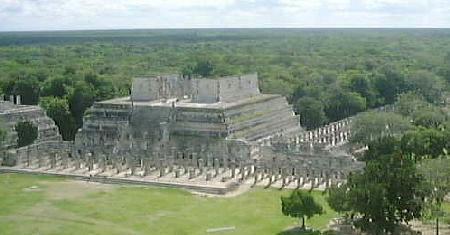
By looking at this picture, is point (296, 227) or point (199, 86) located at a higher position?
point (199, 86)

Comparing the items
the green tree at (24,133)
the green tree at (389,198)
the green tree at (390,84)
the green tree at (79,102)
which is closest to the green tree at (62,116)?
the green tree at (79,102)

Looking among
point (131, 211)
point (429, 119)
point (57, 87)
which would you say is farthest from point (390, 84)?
point (131, 211)

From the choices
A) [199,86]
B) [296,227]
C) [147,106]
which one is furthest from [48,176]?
[296,227]

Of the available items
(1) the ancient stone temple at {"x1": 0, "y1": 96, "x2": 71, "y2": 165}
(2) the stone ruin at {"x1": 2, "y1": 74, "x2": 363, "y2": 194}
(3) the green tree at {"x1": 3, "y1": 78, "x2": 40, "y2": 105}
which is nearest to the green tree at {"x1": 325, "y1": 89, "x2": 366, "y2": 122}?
(2) the stone ruin at {"x1": 2, "y1": 74, "x2": 363, "y2": 194}

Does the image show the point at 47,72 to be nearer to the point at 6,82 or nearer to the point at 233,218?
the point at 6,82

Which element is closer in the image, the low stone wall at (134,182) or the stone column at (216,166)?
the low stone wall at (134,182)

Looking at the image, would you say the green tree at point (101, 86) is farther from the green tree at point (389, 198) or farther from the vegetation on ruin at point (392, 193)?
the green tree at point (389, 198)
